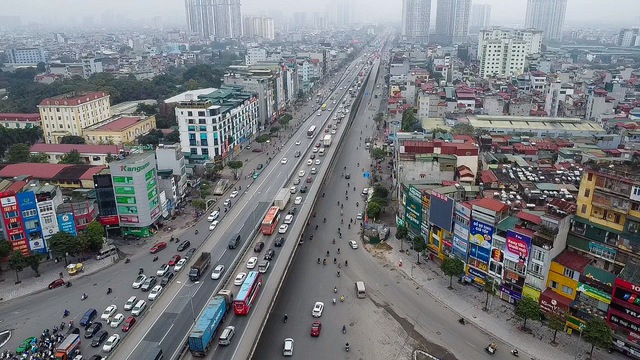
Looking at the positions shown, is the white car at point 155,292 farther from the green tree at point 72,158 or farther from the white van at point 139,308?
the green tree at point 72,158

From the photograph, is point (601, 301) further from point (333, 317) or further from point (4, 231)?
point (4, 231)

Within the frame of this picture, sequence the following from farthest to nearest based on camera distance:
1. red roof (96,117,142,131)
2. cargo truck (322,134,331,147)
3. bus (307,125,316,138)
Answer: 1. bus (307,125,316,138)
2. red roof (96,117,142,131)
3. cargo truck (322,134,331,147)

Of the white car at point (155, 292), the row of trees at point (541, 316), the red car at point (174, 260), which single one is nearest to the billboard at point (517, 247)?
the row of trees at point (541, 316)

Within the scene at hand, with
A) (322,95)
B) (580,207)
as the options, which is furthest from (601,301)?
(322,95)

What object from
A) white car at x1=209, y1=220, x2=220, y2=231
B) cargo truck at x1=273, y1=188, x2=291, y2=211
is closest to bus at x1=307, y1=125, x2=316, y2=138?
cargo truck at x1=273, y1=188, x2=291, y2=211

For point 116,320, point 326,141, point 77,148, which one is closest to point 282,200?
point 116,320

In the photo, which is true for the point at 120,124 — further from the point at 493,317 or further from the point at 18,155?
the point at 493,317

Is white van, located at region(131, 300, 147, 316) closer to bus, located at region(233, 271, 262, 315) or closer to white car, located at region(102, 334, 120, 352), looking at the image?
white car, located at region(102, 334, 120, 352)

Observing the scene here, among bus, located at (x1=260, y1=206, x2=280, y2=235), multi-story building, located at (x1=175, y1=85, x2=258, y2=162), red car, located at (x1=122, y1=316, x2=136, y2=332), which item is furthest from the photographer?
multi-story building, located at (x1=175, y1=85, x2=258, y2=162)
